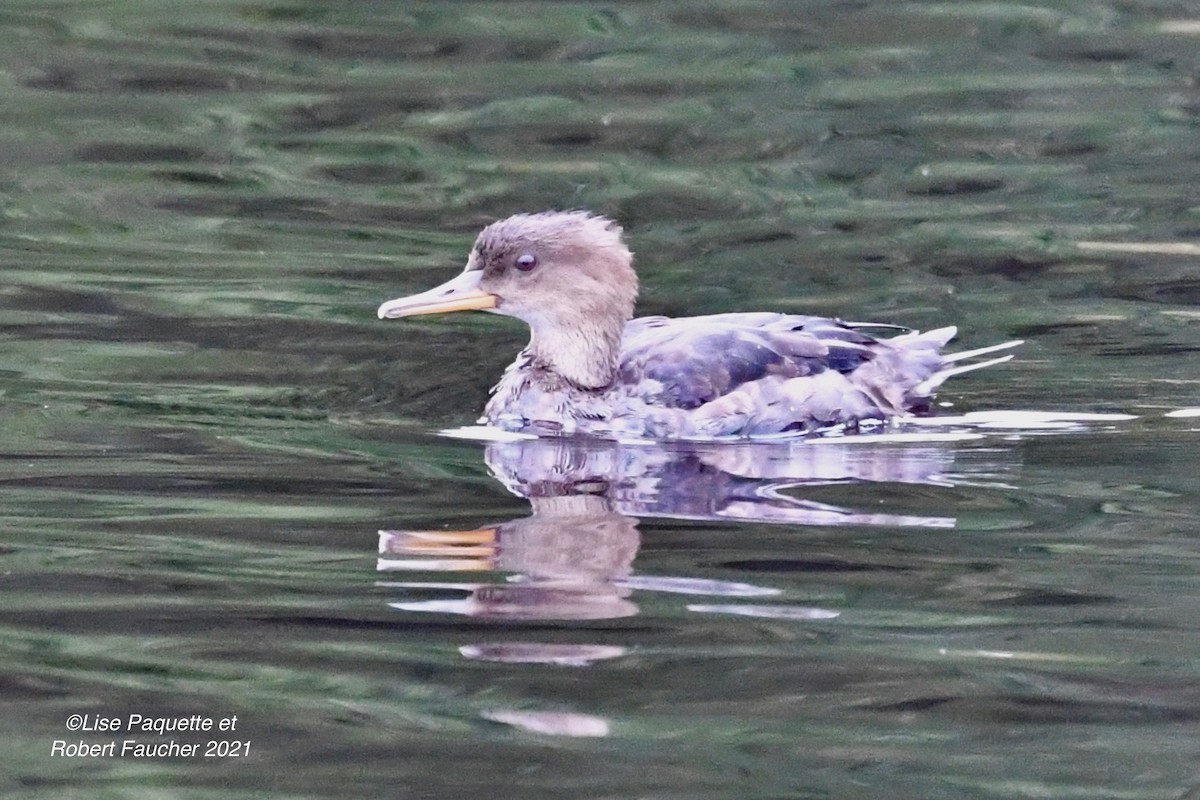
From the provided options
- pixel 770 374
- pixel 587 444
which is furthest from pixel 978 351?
pixel 587 444

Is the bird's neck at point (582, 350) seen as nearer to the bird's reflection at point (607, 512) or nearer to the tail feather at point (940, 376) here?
the bird's reflection at point (607, 512)

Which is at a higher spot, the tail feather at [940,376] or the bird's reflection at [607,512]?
the tail feather at [940,376]

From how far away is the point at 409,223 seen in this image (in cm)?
1170

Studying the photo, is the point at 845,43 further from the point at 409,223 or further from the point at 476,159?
the point at 409,223

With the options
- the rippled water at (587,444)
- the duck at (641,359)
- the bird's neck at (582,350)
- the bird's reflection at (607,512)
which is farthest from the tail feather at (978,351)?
the bird's neck at (582,350)

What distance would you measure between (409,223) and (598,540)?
534 centimetres

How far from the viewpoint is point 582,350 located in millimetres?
8758

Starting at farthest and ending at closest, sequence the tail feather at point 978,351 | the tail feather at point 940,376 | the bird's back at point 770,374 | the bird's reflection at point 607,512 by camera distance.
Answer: the tail feather at point 978,351
the tail feather at point 940,376
the bird's back at point 770,374
the bird's reflection at point 607,512

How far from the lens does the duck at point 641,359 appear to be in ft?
27.5

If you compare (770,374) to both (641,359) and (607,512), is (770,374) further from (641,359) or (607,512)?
(607,512)

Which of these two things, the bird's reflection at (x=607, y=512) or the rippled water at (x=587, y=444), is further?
the bird's reflection at (x=607, y=512)

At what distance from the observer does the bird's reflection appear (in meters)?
6.01

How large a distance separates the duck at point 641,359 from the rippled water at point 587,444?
27cm

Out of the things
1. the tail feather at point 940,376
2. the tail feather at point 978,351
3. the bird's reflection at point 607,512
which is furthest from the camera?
the tail feather at point 978,351
